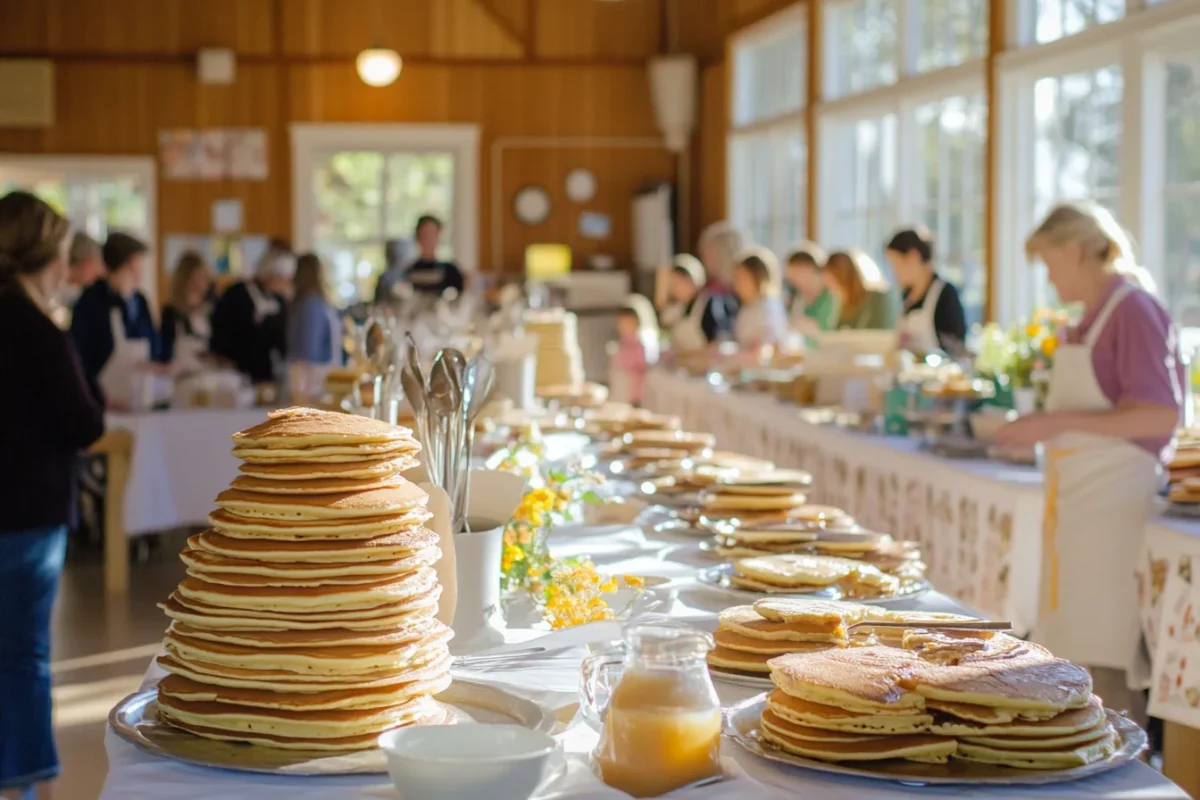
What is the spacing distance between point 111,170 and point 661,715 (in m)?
12.9

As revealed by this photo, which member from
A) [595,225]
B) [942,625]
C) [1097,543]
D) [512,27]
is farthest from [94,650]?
[512,27]

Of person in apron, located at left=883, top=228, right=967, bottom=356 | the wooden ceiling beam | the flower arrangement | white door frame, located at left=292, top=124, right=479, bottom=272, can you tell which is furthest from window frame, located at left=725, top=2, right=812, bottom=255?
the flower arrangement

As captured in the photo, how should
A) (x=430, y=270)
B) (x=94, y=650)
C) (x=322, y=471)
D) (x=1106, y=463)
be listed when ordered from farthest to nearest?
(x=430, y=270) → (x=94, y=650) → (x=1106, y=463) → (x=322, y=471)

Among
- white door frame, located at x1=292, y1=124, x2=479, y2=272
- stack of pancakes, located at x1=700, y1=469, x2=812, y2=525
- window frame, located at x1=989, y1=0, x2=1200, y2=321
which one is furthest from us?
white door frame, located at x1=292, y1=124, x2=479, y2=272

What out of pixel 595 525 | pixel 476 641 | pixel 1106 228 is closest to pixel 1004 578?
pixel 1106 228

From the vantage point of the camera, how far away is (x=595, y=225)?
13797mm

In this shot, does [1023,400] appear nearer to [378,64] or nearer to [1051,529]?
[1051,529]

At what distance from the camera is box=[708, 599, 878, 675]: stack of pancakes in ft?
5.41

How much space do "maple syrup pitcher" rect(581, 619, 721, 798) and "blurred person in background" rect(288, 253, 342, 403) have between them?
5.51 meters

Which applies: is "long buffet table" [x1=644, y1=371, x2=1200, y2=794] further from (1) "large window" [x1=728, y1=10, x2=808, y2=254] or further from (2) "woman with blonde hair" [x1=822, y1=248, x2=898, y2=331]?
(1) "large window" [x1=728, y1=10, x2=808, y2=254]

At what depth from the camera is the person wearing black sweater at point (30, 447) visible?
10.8 ft

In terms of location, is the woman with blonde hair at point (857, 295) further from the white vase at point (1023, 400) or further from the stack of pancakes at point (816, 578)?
the stack of pancakes at point (816, 578)

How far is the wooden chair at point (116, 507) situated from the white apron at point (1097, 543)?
14.2ft

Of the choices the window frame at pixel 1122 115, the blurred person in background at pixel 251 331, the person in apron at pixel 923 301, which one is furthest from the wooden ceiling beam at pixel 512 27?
the person in apron at pixel 923 301
